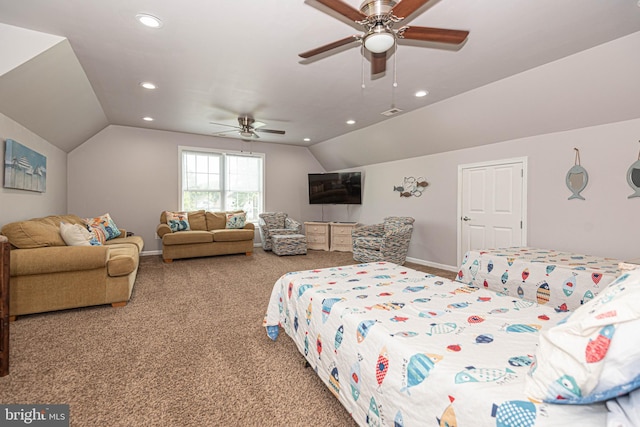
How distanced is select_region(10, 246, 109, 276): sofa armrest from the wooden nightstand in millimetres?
4774

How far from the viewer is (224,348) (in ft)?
7.68

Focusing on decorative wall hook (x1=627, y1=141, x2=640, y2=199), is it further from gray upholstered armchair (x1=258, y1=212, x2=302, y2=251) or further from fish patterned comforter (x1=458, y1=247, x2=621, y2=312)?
gray upholstered armchair (x1=258, y1=212, x2=302, y2=251)

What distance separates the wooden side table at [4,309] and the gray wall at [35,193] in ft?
5.46

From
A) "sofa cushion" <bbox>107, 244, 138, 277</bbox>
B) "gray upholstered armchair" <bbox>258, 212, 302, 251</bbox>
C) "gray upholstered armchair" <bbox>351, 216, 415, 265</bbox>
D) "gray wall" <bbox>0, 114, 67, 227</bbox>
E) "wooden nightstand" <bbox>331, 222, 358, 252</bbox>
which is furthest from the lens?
"wooden nightstand" <bbox>331, 222, 358, 252</bbox>

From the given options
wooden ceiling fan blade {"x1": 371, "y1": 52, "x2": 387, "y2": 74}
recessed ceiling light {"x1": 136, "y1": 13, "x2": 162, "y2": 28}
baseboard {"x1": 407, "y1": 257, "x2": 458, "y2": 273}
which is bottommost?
baseboard {"x1": 407, "y1": 257, "x2": 458, "y2": 273}

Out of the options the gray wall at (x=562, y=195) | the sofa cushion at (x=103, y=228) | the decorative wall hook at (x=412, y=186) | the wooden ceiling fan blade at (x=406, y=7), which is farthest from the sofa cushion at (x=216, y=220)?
the wooden ceiling fan blade at (x=406, y=7)

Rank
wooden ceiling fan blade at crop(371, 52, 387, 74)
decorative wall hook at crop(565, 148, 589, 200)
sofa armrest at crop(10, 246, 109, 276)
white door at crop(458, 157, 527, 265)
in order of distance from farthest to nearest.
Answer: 1. white door at crop(458, 157, 527, 265)
2. decorative wall hook at crop(565, 148, 589, 200)
3. sofa armrest at crop(10, 246, 109, 276)
4. wooden ceiling fan blade at crop(371, 52, 387, 74)

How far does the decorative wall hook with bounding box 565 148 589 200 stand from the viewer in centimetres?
352

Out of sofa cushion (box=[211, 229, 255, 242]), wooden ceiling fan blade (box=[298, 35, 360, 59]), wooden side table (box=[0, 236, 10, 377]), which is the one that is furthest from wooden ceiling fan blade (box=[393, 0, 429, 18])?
sofa cushion (box=[211, 229, 255, 242])

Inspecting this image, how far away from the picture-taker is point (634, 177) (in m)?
3.14

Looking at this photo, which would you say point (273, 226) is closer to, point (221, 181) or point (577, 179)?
point (221, 181)

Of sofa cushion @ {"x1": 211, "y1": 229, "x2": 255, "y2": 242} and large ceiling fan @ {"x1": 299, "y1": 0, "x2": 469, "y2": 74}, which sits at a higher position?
large ceiling fan @ {"x1": 299, "y1": 0, "x2": 469, "y2": 74}

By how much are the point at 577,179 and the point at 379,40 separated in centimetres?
332

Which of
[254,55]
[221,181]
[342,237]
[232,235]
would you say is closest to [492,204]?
[342,237]
